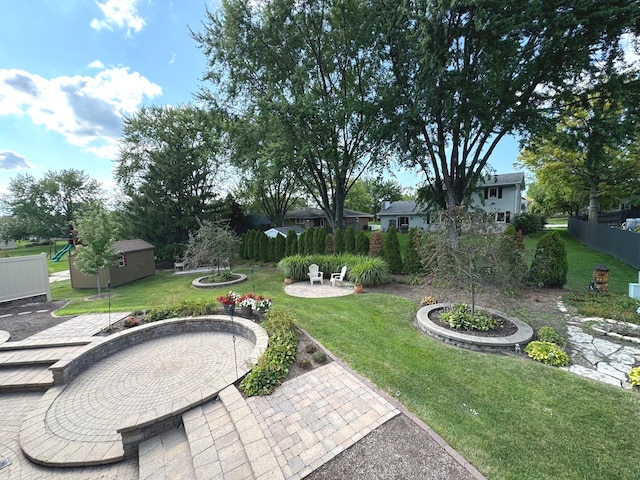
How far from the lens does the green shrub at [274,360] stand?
3855 millimetres

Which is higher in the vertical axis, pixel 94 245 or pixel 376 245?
pixel 94 245

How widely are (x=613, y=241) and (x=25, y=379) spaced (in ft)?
71.1

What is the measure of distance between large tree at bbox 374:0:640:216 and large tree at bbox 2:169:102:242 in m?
40.2

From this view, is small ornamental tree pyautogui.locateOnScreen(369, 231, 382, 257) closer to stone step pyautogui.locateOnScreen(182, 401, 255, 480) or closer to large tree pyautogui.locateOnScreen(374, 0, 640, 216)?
large tree pyautogui.locateOnScreen(374, 0, 640, 216)

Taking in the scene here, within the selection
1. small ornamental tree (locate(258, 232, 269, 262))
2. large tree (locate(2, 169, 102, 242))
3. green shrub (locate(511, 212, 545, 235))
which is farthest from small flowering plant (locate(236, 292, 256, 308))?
large tree (locate(2, 169, 102, 242))

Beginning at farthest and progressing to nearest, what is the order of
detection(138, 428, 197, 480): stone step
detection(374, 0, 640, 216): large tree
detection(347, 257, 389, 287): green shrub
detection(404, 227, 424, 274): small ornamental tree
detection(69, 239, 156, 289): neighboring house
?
detection(69, 239, 156, 289): neighboring house → detection(404, 227, 424, 274): small ornamental tree → detection(347, 257, 389, 287): green shrub → detection(374, 0, 640, 216): large tree → detection(138, 428, 197, 480): stone step

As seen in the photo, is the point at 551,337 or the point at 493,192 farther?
the point at 493,192

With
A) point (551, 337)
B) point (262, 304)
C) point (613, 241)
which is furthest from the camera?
point (613, 241)

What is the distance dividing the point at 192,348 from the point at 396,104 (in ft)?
37.4

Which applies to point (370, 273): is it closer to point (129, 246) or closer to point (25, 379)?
point (25, 379)

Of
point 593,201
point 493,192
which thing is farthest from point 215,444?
point 593,201

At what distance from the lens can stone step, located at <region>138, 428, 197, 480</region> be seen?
2836 mm

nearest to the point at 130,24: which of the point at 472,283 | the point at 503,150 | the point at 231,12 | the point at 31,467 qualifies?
the point at 231,12

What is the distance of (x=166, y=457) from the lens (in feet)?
9.96
